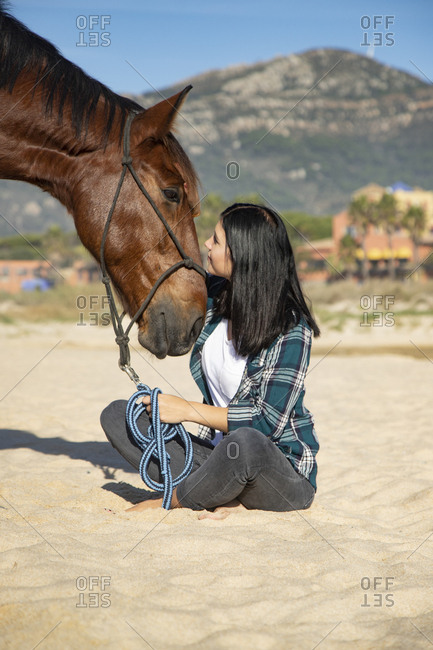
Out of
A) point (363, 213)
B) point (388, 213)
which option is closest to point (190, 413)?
point (363, 213)

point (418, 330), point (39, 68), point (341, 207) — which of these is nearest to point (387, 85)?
point (341, 207)

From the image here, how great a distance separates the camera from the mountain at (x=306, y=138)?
13375cm

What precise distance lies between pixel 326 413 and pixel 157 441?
381 cm

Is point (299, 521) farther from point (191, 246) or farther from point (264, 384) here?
point (191, 246)

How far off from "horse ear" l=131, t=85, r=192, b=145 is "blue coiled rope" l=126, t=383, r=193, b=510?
1.16m

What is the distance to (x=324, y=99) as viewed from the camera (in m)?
188

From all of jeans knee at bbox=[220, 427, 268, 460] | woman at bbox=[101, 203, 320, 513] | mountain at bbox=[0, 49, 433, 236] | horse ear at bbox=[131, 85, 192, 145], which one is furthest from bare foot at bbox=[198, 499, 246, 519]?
mountain at bbox=[0, 49, 433, 236]

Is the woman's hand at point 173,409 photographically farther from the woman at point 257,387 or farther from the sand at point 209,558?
the sand at point 209,558

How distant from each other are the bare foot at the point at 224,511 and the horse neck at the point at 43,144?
160cm

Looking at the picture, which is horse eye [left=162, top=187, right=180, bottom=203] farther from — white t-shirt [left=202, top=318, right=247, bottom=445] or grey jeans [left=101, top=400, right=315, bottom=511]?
grey jeans [left=101, top=400, right=315, bottom=511]

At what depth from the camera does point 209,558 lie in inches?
95.4

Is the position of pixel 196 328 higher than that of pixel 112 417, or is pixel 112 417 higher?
pixel 196 328

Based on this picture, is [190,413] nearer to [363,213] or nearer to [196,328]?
[196,328]

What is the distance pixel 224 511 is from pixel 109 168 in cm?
174
